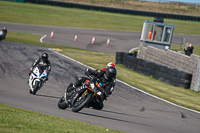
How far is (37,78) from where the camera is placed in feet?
38.8

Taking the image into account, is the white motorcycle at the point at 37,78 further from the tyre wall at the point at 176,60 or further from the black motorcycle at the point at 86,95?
the tyre wall at the point at 176,60

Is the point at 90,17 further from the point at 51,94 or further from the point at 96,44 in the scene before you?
the point at 51,94

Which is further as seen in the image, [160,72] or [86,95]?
[160,72]

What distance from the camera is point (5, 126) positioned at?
604 cm

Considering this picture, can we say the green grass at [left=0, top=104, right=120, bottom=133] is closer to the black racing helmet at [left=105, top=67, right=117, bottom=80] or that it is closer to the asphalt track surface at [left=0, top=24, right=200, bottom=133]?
the asphalt track surface at [left=0, top=24, right=200, bottom=133]

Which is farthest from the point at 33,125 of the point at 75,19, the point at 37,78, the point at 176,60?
the point at 75,19

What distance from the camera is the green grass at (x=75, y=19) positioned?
1638 inches

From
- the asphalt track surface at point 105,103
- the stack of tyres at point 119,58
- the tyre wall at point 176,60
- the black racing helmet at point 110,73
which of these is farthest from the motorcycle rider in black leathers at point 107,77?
the stack of tyres at point 119,58

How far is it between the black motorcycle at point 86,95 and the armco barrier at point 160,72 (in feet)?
26.4

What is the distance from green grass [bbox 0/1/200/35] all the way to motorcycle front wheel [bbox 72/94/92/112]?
3114 centimetres

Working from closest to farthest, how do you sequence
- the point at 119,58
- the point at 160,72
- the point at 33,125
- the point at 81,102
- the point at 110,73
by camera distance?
1. the point at 33,125
2. the point at 110,73
3. the point at 81,102
4. the point at 160,72
5. the point at 119,58

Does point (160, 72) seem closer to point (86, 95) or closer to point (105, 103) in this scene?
point (105, 103)

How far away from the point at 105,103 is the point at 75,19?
35587 mm

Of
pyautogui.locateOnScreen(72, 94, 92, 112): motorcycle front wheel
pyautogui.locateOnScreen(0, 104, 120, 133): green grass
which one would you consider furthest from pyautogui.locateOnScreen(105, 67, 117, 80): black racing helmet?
pyautogui.locateOnScreen(0, 104, 120, 133): green grass
